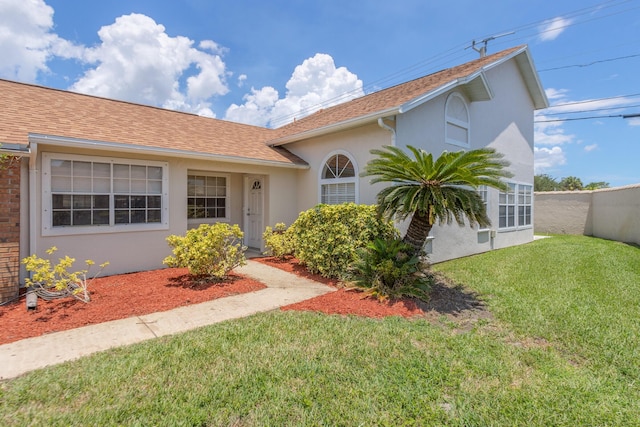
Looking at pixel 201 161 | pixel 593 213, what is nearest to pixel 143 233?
pixel 201 161

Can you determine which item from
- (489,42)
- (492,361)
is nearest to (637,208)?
(489,42)

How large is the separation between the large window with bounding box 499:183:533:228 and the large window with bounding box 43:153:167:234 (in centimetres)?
1238

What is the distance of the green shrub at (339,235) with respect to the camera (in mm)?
7344

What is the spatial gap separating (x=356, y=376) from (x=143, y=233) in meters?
7.12

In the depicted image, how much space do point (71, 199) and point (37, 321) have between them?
11.2 feet

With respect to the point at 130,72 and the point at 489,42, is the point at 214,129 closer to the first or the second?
the point at 130,72

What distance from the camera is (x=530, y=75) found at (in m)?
13.2

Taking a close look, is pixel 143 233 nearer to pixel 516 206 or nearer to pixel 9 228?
pixel 9 228

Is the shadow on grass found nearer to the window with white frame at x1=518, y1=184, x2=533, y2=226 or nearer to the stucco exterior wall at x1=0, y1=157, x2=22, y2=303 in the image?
the stucco exterior wall at x1=0, y1=157, x2=22, y2=303

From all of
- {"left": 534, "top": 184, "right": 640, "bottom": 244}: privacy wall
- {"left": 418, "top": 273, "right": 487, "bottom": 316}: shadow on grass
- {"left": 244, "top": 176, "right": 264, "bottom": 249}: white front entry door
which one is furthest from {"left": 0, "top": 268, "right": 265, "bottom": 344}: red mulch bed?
{"left": 534, "top": 184, "right": 640, "bottom": 244}: privacy wall

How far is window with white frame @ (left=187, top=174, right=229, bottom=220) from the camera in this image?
10.9 m

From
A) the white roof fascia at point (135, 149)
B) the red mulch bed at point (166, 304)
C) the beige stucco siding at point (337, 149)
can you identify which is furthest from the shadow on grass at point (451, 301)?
the white roof fascia at point (135, 149)

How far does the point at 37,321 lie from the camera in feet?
15.9

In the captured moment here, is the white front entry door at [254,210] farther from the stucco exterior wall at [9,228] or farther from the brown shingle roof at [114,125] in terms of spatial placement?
the stucco exterior wall at [9,228]
